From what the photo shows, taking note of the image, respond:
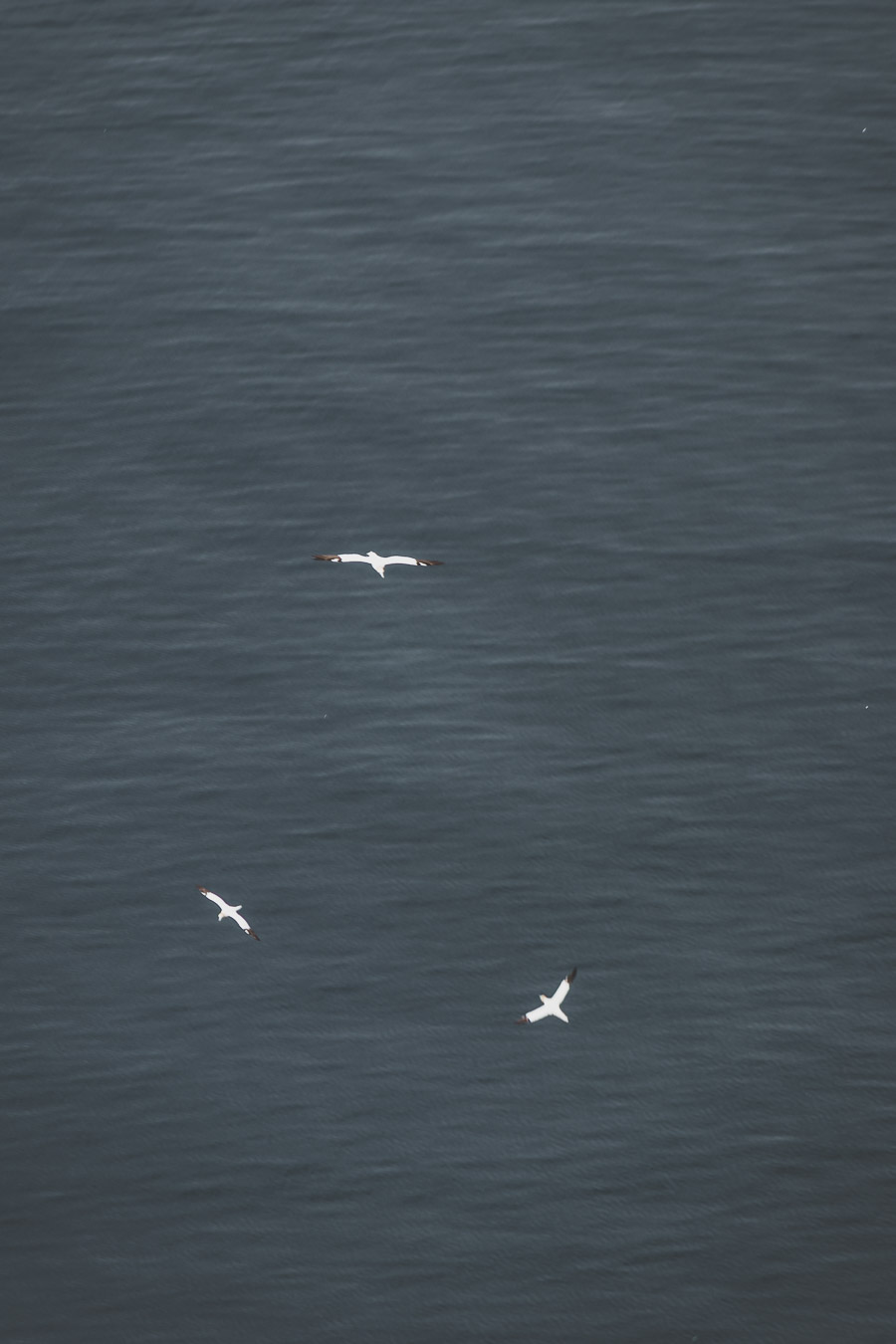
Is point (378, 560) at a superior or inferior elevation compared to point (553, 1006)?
superior

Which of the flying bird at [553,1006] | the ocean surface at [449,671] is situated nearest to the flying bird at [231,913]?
the ocean surface at [449,671]

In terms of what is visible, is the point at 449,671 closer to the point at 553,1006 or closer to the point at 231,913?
the point at 231,913

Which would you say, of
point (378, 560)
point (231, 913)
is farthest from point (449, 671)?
point (231, 913)

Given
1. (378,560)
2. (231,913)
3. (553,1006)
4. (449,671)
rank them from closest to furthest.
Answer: (553,1006), (231,913), (378,560), (449,671)

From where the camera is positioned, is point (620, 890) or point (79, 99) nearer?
point (620, 890)

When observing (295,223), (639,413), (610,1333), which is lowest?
(610,1333)

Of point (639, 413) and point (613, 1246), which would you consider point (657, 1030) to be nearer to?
point (613, 1246)

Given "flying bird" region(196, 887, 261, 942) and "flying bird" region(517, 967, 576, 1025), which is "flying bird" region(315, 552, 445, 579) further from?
"flying bird" region(517, 967, 576, 1025)

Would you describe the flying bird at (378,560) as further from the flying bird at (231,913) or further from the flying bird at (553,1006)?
the flying bird at (553,1006)

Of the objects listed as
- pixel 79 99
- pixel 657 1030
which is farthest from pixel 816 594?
pixel 79 99
